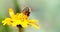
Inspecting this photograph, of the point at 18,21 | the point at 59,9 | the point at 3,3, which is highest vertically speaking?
the point at 3,3

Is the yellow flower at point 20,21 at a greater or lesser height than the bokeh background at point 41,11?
lesser

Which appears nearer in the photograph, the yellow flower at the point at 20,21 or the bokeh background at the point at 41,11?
the yellow flower at the point at 20,21

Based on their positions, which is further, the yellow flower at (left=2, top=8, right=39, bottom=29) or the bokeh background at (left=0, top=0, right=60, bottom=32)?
the bokeh background at (left=0, top=0, right=60, bottom=32)

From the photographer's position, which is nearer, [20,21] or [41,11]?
[20,21]

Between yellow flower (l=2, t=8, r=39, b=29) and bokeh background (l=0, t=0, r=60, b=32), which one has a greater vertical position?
bokeh background (l=0, t=0, r=60, b=32)

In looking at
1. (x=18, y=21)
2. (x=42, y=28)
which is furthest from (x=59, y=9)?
(x=18, y=21)

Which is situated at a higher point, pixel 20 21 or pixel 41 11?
pixel 41 11

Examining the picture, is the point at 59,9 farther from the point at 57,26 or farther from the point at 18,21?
the point at 18,21

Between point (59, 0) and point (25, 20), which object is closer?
point (25, 20)
